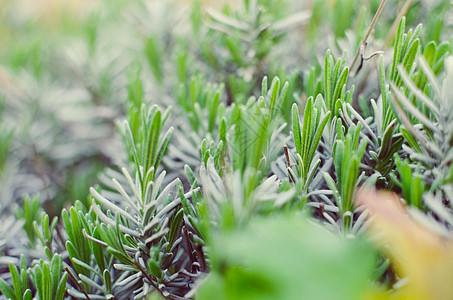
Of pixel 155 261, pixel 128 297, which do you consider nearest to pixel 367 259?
pixel 155 261

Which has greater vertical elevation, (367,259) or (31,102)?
(367,259)

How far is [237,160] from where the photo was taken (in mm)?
468

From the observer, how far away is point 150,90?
0.97 metres

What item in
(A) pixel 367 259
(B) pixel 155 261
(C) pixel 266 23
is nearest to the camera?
(A) pixel 367 259

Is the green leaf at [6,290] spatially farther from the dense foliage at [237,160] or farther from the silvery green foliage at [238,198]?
the silvery green foliage at [238,198]

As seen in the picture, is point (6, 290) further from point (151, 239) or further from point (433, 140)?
point (433, 140)

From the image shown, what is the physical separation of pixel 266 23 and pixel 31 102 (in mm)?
610

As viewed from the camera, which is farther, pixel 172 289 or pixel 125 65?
pixel 125 65

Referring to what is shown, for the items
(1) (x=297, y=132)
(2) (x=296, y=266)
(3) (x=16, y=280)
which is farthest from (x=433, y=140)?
(3) (x=16, y=280)

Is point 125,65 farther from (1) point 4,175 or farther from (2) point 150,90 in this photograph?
(1) point 4,175

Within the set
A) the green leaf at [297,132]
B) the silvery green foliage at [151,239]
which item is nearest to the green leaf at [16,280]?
the silvery green foliage at [151,239]

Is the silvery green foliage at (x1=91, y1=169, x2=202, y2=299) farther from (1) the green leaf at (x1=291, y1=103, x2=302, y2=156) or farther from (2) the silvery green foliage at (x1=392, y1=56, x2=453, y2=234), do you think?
(2) the silvery green foliage at (x1=392, y1=56, x2=453, y2=234)

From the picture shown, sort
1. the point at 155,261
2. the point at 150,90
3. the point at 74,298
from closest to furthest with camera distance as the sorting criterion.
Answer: the point at 155,261 → the point at 74,298 → the point at 150,90

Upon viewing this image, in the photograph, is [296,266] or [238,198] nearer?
[296,266]
